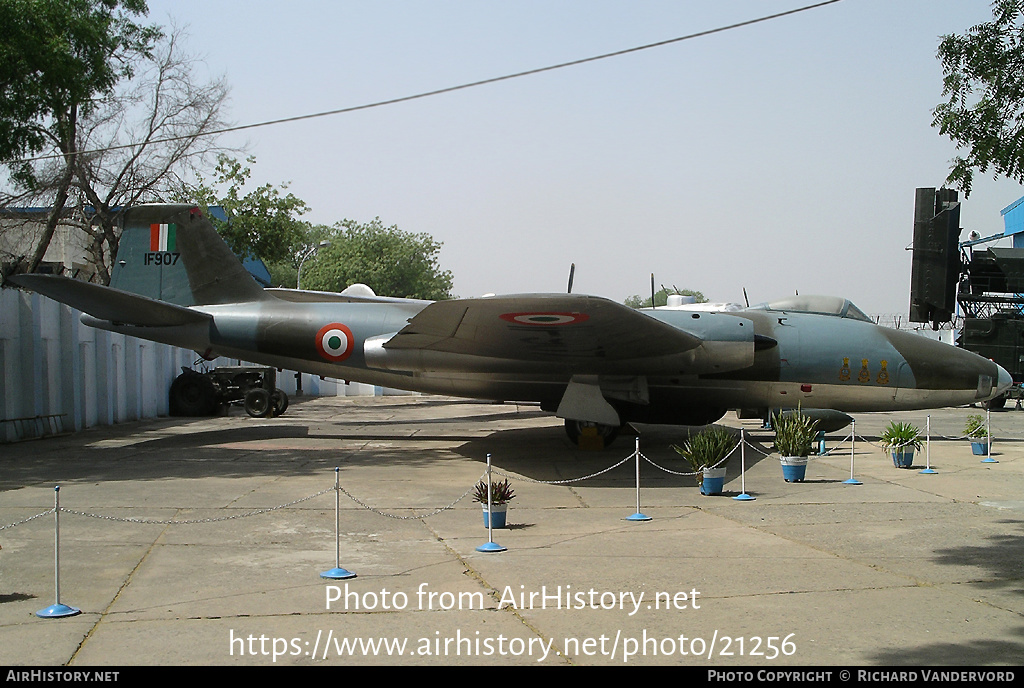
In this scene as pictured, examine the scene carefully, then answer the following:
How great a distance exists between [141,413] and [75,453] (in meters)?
8.15

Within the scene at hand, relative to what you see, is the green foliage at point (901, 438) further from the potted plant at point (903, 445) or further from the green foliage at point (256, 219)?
the green foliage at point (256, 219)

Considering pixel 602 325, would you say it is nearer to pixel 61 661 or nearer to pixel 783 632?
pixel 783 632

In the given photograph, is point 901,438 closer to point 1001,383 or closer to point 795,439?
point 795,439

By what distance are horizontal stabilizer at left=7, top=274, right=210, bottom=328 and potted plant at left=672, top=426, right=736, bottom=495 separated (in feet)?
34.0

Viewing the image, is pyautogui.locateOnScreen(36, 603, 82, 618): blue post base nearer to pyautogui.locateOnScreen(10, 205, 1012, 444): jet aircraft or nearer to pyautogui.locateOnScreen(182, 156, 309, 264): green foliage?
pyautogui.locateOnScreen(10, 205, 1012, 444): jet aircraft

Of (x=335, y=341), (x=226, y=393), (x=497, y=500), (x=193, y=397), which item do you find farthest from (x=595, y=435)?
(x=193, y=397)

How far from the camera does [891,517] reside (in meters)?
9.52

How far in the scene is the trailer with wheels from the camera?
23.8m

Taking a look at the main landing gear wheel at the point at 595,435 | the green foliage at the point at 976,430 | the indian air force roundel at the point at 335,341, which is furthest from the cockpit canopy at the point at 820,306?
the indian air force roundel at the point at 335,341

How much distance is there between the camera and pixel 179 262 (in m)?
17.5

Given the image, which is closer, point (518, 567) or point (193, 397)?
point (518, 567)

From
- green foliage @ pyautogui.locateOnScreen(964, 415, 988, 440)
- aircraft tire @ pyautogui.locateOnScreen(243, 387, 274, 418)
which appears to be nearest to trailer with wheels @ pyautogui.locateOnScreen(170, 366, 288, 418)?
aircraft tire @ pyautogui.locateOnScreen(243, 387, 274, 418)

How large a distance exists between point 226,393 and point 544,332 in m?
15.0
